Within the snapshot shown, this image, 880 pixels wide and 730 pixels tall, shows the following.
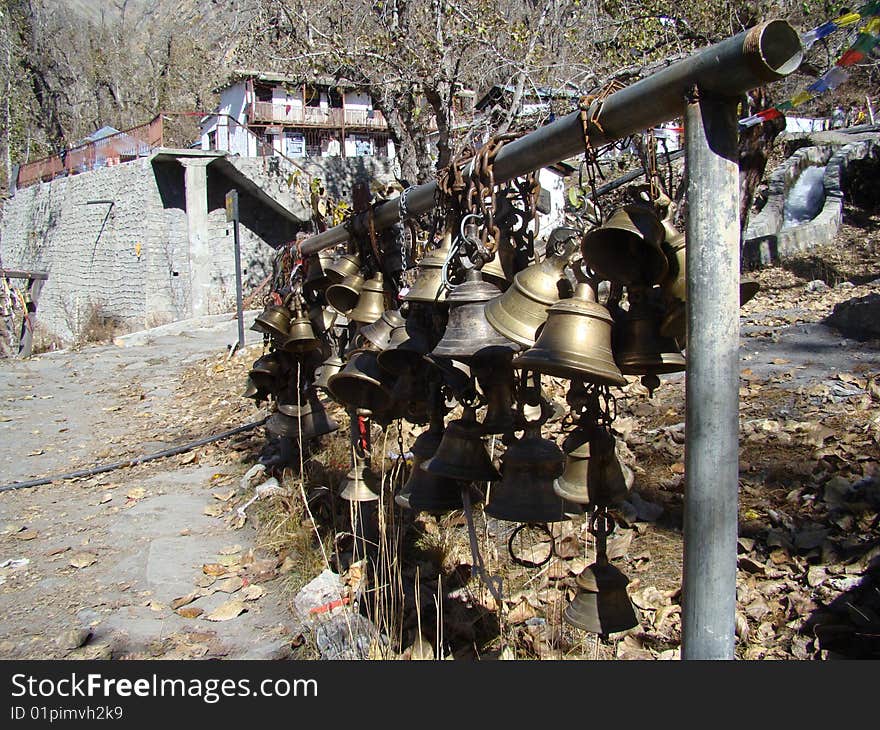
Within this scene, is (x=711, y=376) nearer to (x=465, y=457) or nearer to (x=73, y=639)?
(x=465, y=457)

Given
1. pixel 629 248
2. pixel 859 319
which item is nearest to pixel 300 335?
pixel 629 248

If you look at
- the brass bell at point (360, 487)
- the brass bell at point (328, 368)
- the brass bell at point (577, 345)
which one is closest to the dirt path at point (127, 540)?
the brass bell at point (360, 487)

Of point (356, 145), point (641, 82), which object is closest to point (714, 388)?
point (641, 82)

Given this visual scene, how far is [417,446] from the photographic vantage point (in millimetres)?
3188

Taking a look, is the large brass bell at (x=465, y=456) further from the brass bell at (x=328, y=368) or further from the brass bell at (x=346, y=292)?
the brass bell at (x=328, y=368)

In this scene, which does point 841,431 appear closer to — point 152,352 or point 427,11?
point 427,11

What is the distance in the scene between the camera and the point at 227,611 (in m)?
4.34

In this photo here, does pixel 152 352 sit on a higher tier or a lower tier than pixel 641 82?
lower

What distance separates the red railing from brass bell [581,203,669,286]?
22.5 metres

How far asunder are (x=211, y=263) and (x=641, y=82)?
70.7ft

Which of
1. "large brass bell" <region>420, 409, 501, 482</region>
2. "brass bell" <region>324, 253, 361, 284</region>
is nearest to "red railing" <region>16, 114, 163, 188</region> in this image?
"brass bell" <region>324, 253, 361, 284</region>

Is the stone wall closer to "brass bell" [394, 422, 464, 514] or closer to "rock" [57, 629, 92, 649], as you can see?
"rock" [57, 629, 92, 649]

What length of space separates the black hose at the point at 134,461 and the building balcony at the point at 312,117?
31350mm

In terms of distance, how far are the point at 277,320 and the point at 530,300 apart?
9.70ft
